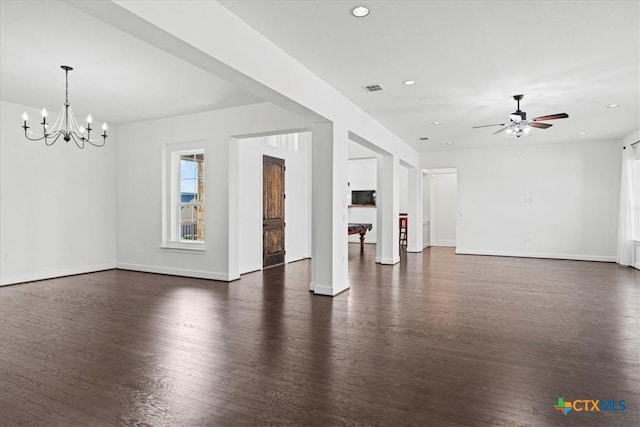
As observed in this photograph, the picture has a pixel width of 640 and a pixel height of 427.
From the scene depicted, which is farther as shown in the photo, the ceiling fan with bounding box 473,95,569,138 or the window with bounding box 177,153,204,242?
the window with bounding box 177,153,204,242

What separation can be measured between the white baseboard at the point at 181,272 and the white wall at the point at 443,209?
7.87m

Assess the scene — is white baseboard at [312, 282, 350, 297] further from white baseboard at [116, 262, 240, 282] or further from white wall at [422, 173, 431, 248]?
white wall at [422, 173, 431, 248]

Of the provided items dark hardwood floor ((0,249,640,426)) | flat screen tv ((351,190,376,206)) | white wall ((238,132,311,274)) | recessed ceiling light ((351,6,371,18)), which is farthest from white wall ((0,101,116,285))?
flat screen tv ((351,190,376,206))

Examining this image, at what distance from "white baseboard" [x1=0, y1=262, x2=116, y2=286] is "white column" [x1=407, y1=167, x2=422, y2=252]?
718 cm

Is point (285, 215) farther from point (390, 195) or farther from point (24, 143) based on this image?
point (24, 143)

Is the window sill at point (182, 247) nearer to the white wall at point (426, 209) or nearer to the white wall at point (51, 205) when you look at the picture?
the white wall at point (51, 205)

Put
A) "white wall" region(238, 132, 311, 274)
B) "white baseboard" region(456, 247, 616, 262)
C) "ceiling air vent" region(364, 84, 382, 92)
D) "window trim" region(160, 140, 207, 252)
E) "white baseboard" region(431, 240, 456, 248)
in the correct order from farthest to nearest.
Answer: "white baseboard" region(431, 240, 456, 248) < "white baseboard" region(456, 247, 616, 262) < "white wall" region(238, 132, 311, 274) < "window trim" region(160, 140, 207, 252) < "ceiling air vent" region(364, 84, 382, 92)

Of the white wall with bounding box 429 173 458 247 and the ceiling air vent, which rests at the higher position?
the ceiling air vent

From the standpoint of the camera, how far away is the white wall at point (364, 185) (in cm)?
1270

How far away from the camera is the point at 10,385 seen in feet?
8.37

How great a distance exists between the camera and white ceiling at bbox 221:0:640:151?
3033 mm

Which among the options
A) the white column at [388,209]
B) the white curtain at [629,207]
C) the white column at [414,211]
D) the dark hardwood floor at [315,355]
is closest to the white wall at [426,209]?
the white column at [414,211]

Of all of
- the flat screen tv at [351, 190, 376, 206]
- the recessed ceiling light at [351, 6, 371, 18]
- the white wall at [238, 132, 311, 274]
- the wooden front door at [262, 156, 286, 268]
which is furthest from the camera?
the flat screen tv at [351, 190, 376, 206]

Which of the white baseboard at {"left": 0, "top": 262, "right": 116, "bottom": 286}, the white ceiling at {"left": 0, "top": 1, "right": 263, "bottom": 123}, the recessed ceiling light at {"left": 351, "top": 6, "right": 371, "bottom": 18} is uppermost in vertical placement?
the white ceiling at {"left": 0, "top": 1, "right": 263, "bottom": 123}
